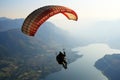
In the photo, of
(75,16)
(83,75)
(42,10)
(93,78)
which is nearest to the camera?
(42,10)

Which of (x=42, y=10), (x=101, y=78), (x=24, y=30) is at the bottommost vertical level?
(x=101, y=78)

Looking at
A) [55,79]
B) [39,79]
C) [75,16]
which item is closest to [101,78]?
[55,79]

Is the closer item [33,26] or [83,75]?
[33,26]

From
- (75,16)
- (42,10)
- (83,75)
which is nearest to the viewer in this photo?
(42,10)

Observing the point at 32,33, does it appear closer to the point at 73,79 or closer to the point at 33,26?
the point at 33,26

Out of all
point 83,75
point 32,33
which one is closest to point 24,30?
point 32,33

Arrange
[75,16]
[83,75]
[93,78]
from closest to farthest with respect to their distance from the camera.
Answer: [75,16]
[93,78]
[83,75]

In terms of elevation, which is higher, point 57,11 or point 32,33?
point 57,11

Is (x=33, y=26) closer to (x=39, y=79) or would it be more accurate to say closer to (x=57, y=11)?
(x=57, y=11)

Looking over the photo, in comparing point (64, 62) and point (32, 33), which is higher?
point (32, 33)
